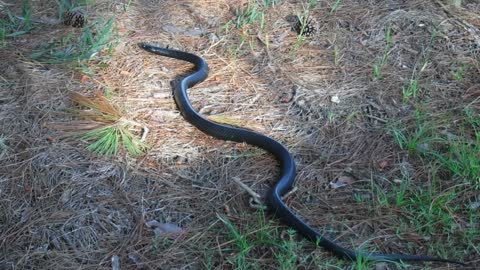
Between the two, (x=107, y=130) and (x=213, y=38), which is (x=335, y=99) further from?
(x=107, y=130)

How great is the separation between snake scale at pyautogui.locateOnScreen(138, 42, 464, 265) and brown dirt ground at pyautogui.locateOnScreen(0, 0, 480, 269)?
0.19 ft

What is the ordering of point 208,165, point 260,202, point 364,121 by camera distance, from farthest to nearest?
point 364,121
point 208,165
point 260,202

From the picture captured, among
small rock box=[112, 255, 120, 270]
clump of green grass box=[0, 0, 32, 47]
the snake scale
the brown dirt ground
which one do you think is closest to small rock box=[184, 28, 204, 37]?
the brown dirt ground

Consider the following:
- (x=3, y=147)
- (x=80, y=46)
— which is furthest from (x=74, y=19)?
(x=3, y=147)

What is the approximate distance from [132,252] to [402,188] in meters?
1.36

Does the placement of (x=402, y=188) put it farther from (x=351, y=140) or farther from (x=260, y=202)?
(x=260, y=202)

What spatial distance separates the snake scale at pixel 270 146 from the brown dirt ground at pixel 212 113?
0.06m

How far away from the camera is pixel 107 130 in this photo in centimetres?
321

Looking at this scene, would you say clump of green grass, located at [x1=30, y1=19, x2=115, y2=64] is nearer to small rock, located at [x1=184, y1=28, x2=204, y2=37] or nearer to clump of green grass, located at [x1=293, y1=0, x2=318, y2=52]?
small rock, located at [x1=184, y1=28, x2=204, y2=37]

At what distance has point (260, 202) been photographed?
9.45ft

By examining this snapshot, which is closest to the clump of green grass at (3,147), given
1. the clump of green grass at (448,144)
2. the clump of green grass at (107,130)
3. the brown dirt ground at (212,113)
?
the brown dirt ground at (212,113)

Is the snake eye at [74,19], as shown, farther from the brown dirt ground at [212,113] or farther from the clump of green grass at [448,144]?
the clump of green grass at [448,144]

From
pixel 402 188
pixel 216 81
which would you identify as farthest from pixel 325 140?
pixel 216 81

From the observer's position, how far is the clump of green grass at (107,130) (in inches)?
123
